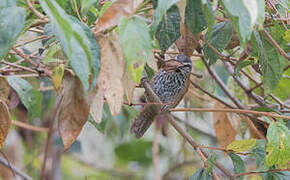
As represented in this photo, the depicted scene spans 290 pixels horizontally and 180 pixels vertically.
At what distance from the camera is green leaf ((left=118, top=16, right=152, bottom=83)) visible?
3.11ft

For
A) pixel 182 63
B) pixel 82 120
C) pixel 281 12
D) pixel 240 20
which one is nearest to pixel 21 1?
pixel 82 120

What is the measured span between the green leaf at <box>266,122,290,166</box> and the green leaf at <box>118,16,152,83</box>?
1.68ft

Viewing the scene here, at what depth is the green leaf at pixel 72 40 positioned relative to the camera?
0.95 meters

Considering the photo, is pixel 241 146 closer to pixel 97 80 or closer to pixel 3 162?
pixel 97 80

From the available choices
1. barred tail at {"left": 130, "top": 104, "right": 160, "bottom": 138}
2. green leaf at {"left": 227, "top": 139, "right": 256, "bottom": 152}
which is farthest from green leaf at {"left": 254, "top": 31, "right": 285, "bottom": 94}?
barred tail at {"left": 130, "top": 104, "right": 160, "bottom": 138}

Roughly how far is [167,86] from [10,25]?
2.80 feet

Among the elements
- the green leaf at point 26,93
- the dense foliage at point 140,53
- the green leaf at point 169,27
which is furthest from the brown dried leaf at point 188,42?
the green leaf at point 26,93

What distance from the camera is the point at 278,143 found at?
1.33 meters

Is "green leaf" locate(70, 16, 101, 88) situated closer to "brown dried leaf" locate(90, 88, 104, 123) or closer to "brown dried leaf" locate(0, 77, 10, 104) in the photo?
"brown dried leaf" locate(90, 88, 104, 123)

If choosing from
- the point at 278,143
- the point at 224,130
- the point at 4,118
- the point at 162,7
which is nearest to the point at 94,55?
the point at 162,7

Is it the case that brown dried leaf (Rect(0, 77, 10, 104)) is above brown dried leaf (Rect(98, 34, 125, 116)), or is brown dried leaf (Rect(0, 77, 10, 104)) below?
below

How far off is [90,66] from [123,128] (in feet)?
6.48

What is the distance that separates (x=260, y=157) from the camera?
154 centimetres

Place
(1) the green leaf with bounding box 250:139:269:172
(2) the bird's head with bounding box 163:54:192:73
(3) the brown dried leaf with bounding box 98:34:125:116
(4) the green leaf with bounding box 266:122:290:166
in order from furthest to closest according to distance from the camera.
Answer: (2) the bird's head with bounding box 163:54:192:73
(1) the green leaf with bounding box 250:139:269:172
(4) the green leaf with bounding box 266:122:290:166
(3) the brown dried leaf with bounding box 98:34:125:116
